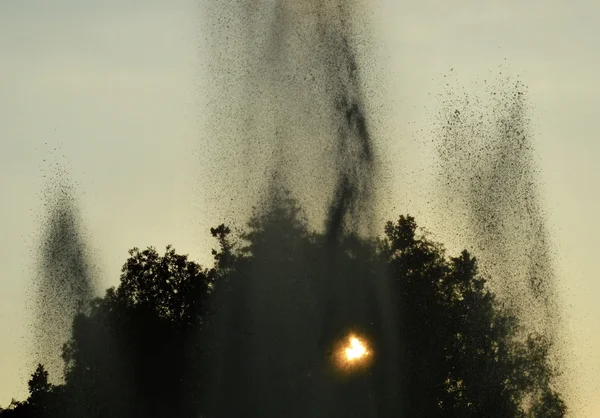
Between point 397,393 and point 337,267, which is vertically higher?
point 337,267

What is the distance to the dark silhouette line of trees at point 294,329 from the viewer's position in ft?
295

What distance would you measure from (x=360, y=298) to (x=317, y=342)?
3.47 m

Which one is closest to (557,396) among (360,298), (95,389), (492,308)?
(492,308)

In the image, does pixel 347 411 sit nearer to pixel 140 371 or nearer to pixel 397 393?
pixel 397 393

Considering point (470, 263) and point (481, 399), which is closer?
point (481, 399)

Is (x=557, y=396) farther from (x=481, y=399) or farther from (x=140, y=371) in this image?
(x=140, y=371)

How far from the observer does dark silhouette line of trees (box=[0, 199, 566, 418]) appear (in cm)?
8981

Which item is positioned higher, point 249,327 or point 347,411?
point 249,327

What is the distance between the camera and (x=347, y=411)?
87.5m

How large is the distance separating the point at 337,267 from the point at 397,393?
23.7 feet

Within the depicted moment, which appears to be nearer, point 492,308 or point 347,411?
point 347,411

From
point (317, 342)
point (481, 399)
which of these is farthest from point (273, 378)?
point (481, 399)

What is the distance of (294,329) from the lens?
90125mm

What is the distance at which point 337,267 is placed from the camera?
90.1 meters
